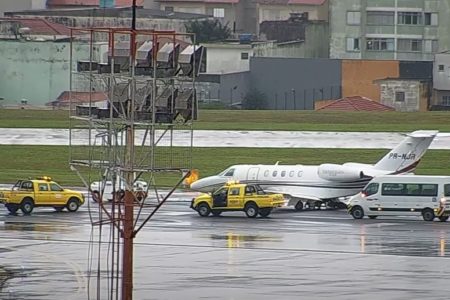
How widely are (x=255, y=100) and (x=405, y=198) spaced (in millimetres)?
68419

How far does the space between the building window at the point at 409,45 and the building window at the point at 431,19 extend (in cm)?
232

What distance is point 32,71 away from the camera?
11781 centimetres

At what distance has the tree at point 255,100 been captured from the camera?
123 meters

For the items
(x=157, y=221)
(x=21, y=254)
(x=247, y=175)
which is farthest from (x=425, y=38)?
(x=21, y=254)

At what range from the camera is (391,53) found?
453ft

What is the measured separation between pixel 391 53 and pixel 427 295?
106m

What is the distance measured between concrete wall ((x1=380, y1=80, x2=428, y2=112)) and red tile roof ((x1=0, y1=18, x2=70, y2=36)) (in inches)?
1112

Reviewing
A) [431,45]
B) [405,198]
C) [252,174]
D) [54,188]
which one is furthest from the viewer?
[431,45]

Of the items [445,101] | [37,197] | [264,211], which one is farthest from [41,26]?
[264,211]

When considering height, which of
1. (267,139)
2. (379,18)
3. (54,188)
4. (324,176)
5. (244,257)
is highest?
(379,18)

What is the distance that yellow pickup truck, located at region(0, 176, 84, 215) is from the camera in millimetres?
57688

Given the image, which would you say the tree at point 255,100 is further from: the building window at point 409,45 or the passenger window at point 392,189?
the passenger window at point 392,189

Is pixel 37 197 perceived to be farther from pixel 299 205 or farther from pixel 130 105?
pixel 130 105

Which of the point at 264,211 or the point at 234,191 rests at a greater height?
the point at 234,191
